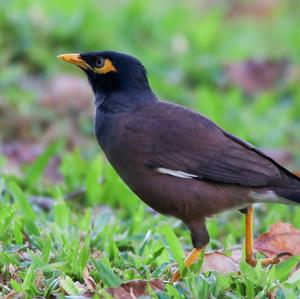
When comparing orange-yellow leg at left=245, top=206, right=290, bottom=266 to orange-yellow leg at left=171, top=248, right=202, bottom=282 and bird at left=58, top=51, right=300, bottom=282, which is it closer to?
A: bird at left=58, top=51, right=300, bottom=282

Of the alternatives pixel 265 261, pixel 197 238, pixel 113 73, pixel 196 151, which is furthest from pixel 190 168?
pixel 113 73

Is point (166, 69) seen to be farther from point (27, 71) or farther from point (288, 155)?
point (288, 155)

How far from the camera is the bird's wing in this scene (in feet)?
18.4

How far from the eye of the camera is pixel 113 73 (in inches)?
242

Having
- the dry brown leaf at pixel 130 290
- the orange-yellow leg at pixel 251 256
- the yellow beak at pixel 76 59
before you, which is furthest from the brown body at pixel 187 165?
the dry brown leaf at pixel 130 290

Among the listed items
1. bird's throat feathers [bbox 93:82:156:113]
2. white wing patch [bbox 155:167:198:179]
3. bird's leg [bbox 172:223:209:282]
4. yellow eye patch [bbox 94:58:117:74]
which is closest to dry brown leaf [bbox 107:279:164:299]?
bird's leg [bbox 172:223:209:282]

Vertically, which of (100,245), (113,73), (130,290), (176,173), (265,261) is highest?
(113,73)

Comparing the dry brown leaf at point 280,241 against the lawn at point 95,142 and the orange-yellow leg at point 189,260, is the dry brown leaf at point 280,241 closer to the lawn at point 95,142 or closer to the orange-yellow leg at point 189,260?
the lawn at point 95,142

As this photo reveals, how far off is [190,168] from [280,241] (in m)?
0.79

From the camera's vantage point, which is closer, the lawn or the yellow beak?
the lawn

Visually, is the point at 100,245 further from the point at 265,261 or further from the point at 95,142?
the point at 95,142

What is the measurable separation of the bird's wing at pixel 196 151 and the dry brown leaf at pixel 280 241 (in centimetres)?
40

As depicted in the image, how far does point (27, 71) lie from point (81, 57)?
3.89 m

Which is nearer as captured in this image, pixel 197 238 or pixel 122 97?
pixel 197 238
